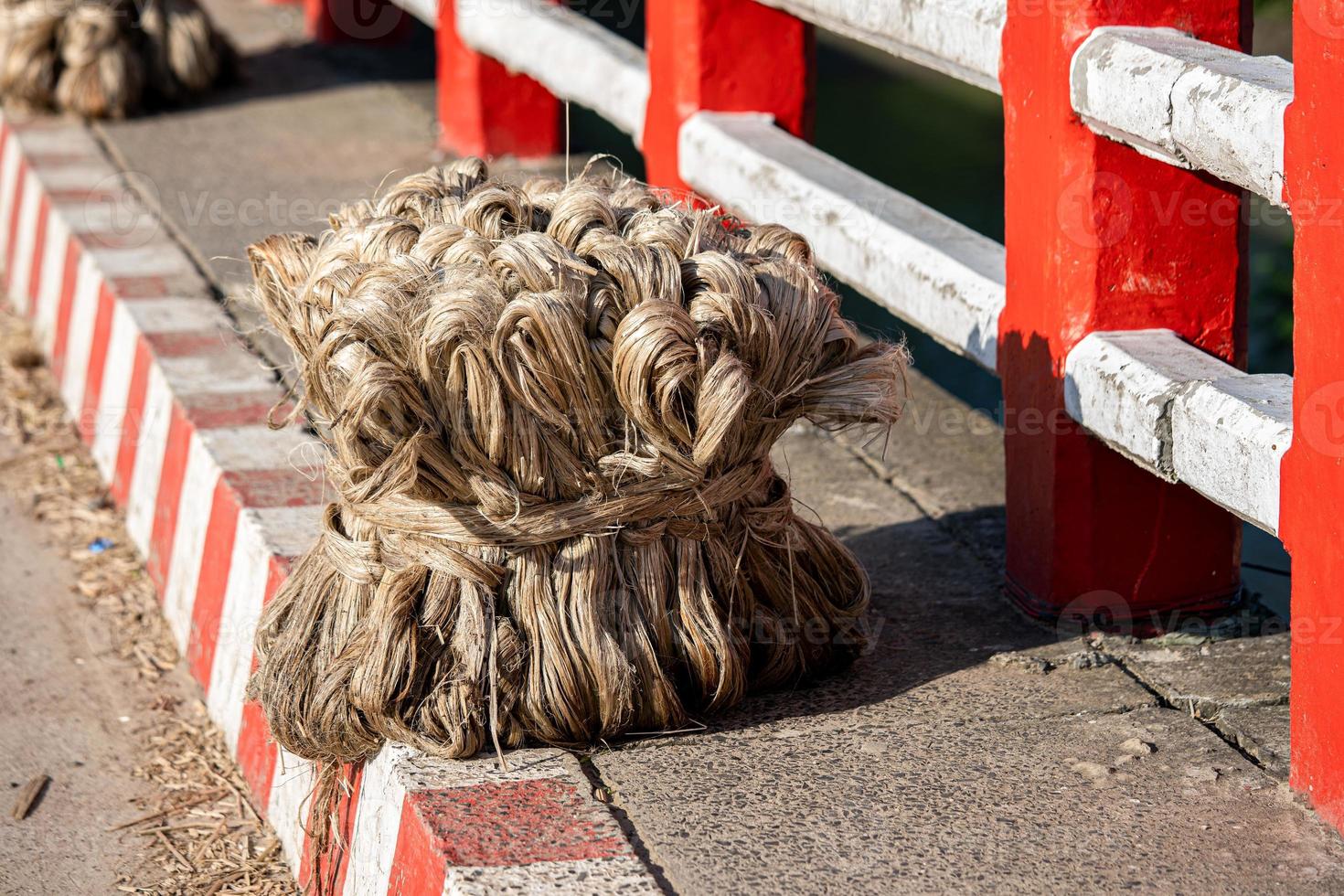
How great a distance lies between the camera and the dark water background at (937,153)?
4.43m

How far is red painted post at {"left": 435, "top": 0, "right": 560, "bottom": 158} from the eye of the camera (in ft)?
16.5

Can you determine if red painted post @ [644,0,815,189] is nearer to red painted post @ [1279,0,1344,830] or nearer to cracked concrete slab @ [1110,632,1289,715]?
cracked concrete slab @ [1110,632,1289,715]

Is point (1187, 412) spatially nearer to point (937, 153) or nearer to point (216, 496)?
point (216, 496)

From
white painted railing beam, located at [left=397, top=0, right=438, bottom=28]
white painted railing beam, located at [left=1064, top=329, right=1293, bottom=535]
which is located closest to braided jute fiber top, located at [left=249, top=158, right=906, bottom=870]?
white painted railing beam, located at [left=1064, top=329, right=1293, bottom=535]

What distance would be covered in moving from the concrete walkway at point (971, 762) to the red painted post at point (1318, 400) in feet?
0.44

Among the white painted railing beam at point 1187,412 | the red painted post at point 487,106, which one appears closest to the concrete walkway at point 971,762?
the white painted railing beam at point 1187,412

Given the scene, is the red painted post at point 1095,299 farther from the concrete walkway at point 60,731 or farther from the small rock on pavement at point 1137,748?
the concrete walkway at point 60,731

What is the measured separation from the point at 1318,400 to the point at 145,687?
2008mm

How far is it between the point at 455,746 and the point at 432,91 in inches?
181

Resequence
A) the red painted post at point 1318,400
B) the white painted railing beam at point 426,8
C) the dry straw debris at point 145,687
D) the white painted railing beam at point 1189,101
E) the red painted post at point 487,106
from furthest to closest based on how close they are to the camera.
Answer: the white painted railing beam at point 426,8, the red painted post at point 487,106, the dry straw debris at point 145,687, the white painted railing beam at point 1189,101, the red painted post at point 1318,400

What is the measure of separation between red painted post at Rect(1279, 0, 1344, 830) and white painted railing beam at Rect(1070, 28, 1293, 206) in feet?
0.19

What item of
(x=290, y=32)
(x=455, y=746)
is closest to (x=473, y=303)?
(x=455, y=746)

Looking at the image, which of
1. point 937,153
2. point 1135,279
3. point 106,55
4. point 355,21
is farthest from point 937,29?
point 355,21

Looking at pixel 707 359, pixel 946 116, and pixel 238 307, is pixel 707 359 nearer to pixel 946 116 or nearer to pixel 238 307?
pixel 238 307
